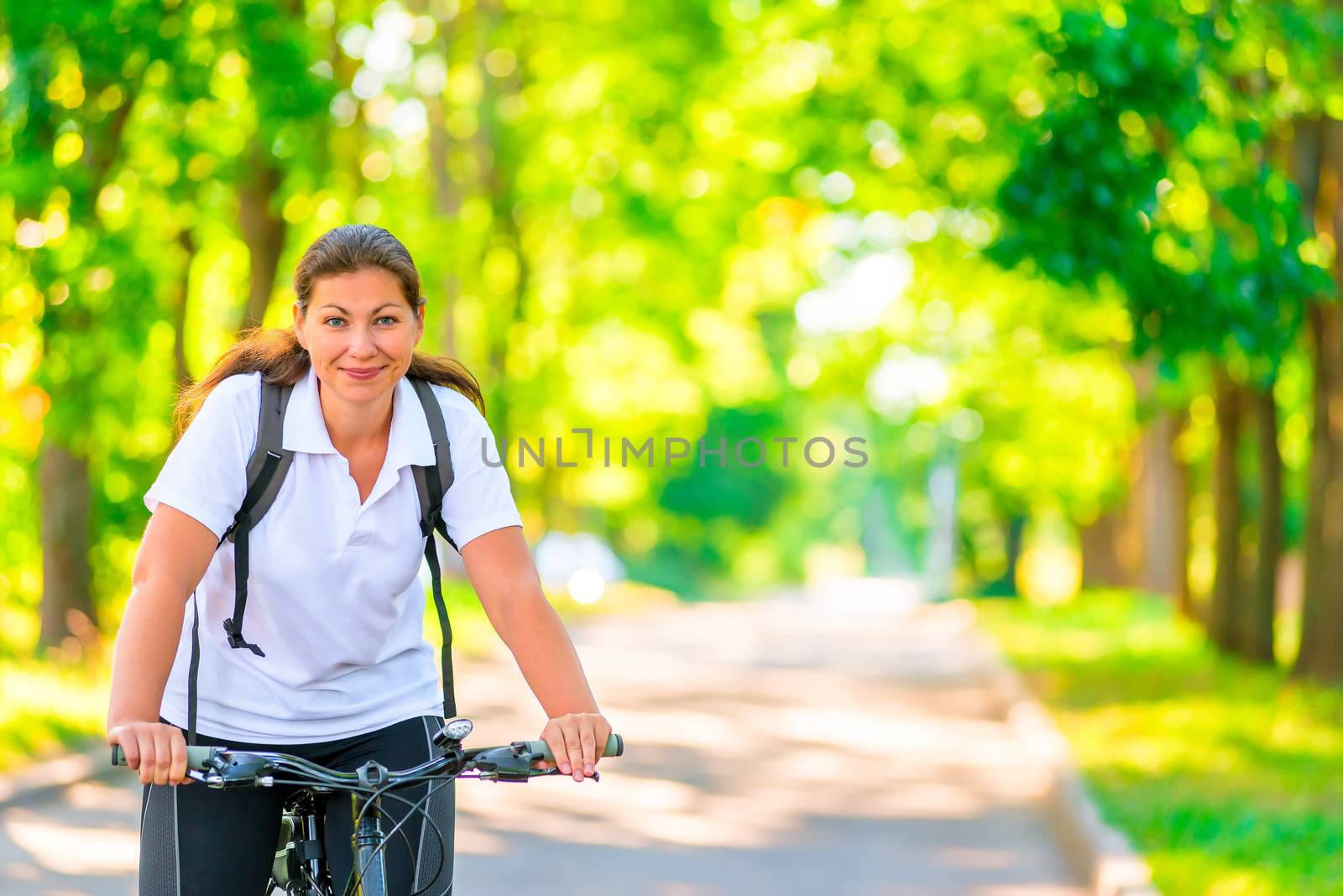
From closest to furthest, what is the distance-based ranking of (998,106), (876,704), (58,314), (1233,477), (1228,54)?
(1228,54)
(58,314)
(998,106)
(876,704)
(1233,477)

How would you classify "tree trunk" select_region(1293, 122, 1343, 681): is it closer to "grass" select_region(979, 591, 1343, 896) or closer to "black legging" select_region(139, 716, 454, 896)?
"grass" select_region(979, 591, 1343, 896)

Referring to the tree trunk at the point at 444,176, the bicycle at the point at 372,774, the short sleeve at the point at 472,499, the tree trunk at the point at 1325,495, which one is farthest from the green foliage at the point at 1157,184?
the tree trunk at the point at 444,176

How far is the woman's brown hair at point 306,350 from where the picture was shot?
3229 millimetres

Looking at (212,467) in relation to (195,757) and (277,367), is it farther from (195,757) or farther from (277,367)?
(195,757)

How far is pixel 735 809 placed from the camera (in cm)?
1019

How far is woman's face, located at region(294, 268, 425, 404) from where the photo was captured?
321cm

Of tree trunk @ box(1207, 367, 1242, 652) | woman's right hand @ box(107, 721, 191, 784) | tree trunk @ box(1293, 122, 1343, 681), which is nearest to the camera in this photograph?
woman's right hand @ box(107, 721, 191, 784)

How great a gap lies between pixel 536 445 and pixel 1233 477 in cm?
1502

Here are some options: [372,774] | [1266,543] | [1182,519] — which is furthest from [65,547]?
[1182,519]

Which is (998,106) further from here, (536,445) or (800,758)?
(536,445)

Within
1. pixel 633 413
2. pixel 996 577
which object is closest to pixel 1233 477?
pixel 633 413

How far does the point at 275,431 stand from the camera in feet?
10.6

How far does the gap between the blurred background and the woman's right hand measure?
4.87m

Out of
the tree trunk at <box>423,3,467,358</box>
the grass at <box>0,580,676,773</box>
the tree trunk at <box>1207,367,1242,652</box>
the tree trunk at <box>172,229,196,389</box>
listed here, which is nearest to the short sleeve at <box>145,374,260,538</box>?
the grass at <box>0,580,676,773</box>
